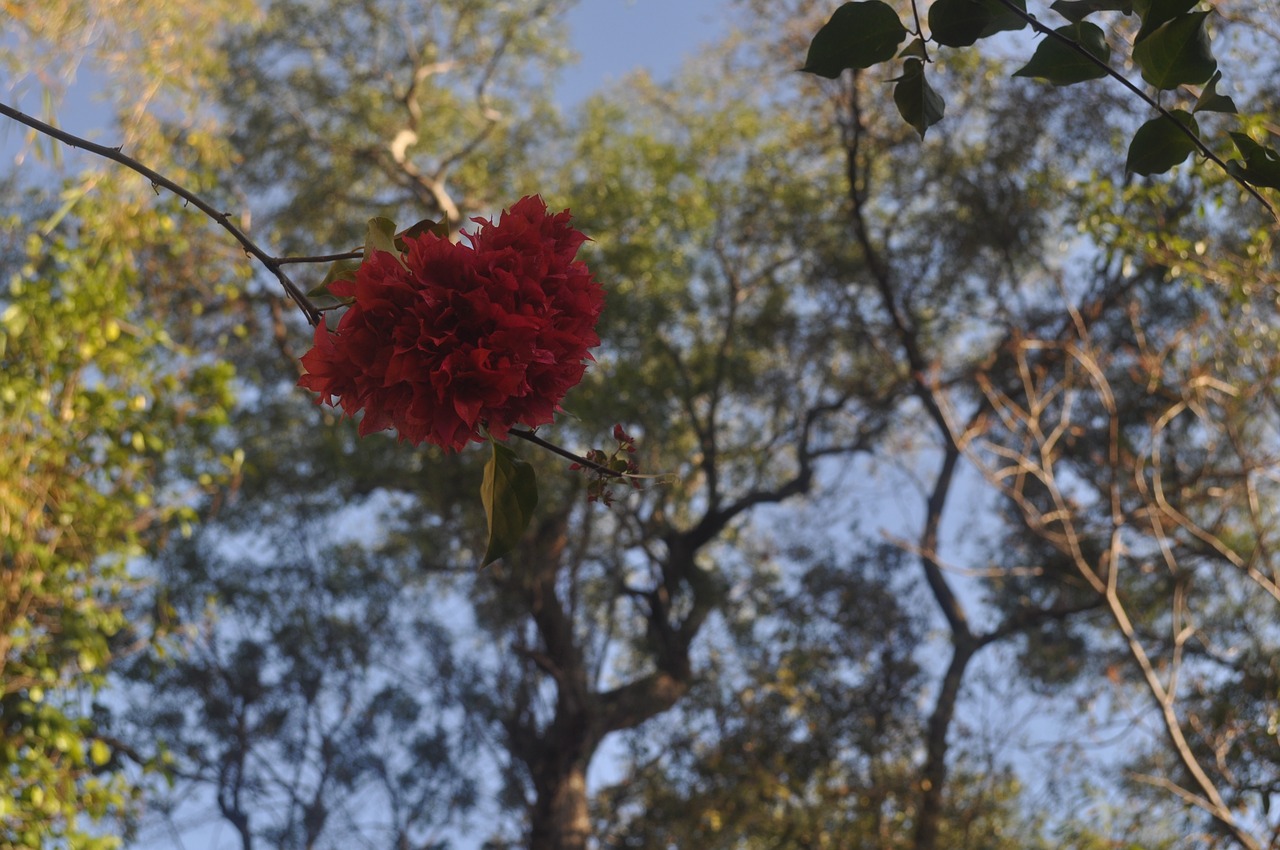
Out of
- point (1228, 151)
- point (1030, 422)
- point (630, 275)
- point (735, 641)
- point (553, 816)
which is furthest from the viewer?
point (735, 641)

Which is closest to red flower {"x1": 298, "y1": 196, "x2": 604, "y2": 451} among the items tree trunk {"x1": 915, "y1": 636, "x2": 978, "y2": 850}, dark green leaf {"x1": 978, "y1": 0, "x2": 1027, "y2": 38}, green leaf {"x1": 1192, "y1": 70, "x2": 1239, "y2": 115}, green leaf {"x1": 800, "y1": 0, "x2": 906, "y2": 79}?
green leaf {"x1": 800, "y1": 0, "x2": 906, "y2": 79}

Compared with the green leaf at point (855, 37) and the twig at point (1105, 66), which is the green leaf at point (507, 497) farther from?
the twig at point (1105, 66)

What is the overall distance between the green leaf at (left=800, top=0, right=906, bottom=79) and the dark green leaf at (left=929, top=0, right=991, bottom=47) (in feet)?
0.09

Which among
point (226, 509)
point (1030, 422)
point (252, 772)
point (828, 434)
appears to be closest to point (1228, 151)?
point (1030, 422)

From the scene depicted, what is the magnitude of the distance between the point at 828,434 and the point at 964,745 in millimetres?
2183

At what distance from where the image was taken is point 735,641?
7836 millimetres

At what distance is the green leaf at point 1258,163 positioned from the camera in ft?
2.88

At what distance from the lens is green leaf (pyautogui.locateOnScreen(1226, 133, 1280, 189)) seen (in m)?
0.88

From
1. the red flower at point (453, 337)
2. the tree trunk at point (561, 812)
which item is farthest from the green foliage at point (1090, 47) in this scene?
the tree trunk at point (561, 812)

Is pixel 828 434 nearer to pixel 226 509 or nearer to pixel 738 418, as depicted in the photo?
pixel 738 418

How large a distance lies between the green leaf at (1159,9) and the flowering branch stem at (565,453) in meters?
0.51

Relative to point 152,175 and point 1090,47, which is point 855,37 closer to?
point 1090,47

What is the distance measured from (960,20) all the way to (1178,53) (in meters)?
0.16

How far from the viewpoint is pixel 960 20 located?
0.88 meters
